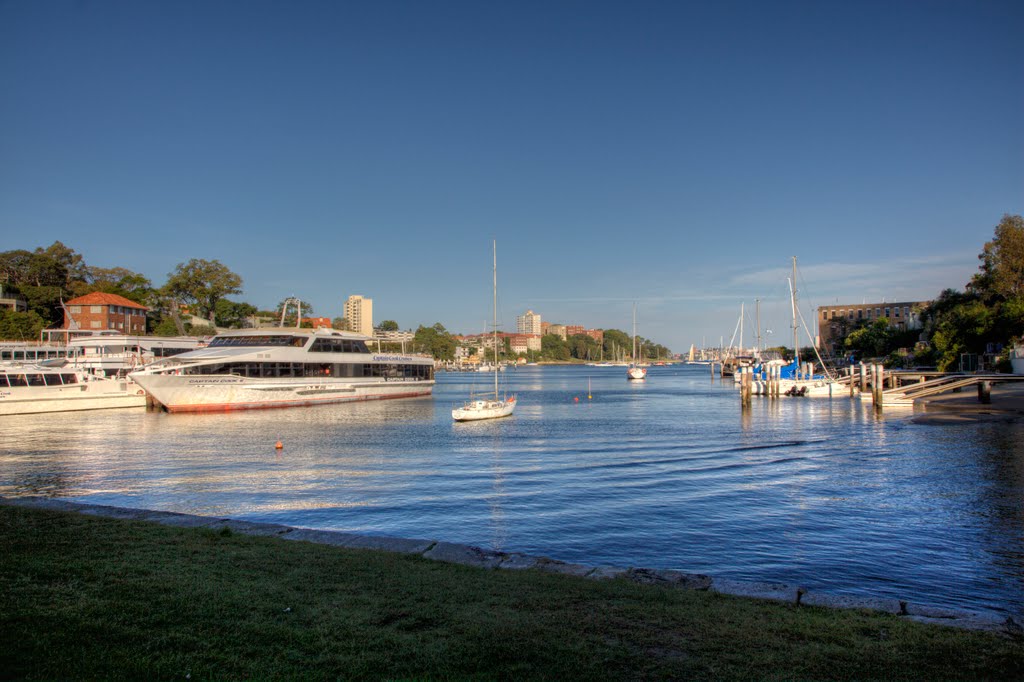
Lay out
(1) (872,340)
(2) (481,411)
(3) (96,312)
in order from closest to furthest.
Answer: (2) (481,411) → (3) (96,312) → (1) (872,340)

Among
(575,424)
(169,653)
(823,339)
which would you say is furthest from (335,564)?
(823,339)

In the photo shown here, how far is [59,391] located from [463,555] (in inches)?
2085

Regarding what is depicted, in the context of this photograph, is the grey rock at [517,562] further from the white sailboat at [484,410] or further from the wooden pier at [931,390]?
the wooden pier at [931,390]

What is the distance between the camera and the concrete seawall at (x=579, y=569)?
23.4 ft

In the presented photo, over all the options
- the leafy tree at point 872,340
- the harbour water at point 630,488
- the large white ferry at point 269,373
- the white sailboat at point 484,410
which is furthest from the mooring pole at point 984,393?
the leafy tree at point 872,340

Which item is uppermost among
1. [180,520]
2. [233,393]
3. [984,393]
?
[233,393]

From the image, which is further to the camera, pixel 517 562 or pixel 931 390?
pixel 931 390

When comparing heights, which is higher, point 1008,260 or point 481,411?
point 1008,260

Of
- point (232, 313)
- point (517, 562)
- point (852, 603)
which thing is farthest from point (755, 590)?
point (232, 313)

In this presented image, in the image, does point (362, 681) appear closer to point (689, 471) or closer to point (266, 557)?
point (266, 557)

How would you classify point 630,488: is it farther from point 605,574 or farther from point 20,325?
point 20,325

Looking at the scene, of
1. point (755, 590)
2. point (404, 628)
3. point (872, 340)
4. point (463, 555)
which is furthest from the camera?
point (872, 340)

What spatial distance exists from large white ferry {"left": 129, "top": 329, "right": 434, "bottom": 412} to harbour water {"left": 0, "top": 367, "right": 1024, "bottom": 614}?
7732mm

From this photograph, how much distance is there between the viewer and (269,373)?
56500 millimetres
